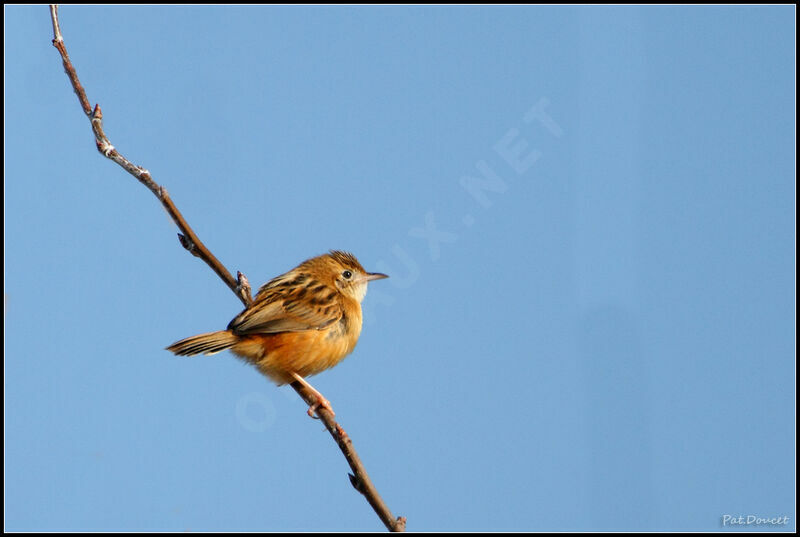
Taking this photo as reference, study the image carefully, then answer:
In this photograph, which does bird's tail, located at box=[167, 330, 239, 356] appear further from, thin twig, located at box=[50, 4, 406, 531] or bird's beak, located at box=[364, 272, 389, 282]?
bird's beak, located at box=[364, 272, 389, 282]

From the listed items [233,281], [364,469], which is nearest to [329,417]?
[364,469]

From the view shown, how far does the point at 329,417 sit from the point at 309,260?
235cm

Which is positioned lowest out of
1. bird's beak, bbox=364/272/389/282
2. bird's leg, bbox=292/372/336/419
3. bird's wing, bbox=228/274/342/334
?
bird's leg, bbox=292/372/336/419

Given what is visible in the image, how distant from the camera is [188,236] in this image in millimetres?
3893

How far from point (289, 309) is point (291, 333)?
0.58 feet

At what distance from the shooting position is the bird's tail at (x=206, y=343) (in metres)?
4.65

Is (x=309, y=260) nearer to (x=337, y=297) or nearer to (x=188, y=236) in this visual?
(x=337, y=297)

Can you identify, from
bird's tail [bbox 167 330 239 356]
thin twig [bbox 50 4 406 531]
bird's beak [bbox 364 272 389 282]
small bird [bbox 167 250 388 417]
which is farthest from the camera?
bird's beak [bbox 364 272 389 282]

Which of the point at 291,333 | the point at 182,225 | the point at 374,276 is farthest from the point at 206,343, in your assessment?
the point at 374,276

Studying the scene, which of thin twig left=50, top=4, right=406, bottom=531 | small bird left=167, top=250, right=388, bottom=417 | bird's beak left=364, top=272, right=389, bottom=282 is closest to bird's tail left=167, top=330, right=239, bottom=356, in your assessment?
small bird left=167, top=250, right=388, bottom=417

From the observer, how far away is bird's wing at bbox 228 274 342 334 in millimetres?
4996

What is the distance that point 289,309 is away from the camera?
17.3 feet

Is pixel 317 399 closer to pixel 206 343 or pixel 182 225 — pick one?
pixel 206 343

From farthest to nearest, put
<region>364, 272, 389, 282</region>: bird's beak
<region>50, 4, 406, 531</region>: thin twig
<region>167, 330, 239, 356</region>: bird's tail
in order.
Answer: <region>364, 272, 389, 282</region>: bird's beak < <region>167, 330, 239, 356</region>: bird's tail < <region>50, 4, 406, 531</region>: thin twig
